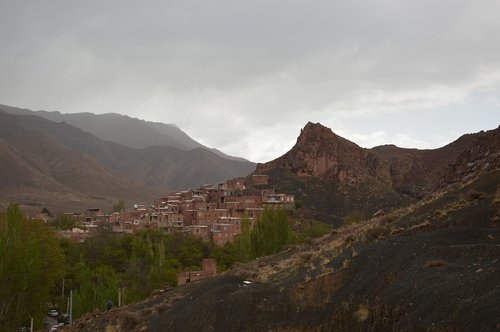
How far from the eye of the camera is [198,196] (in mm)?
96875

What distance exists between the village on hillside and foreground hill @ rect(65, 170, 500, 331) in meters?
53.2

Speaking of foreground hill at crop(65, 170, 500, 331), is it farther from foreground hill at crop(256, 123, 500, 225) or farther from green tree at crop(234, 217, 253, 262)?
foreground hill at crop(256, 123, 500, 225)

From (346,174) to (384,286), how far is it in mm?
94186

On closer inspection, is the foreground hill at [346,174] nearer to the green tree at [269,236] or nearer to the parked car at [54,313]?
the green tree at [269,236]

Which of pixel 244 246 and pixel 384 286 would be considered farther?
pixel 244 246

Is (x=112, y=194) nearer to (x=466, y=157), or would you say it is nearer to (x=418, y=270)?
(x=466, y=157)

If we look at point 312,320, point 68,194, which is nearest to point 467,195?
point 312,320

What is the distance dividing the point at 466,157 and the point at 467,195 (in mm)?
23862

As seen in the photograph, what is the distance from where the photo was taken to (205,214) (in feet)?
275

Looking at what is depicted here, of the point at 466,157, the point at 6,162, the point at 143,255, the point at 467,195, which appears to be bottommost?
the point at 143,255

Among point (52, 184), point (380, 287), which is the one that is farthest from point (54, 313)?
point (52, 184)

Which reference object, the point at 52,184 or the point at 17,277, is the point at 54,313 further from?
the point at 52,184

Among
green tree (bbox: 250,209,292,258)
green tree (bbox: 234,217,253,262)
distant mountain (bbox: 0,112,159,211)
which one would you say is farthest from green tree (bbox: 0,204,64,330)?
distant mountain (bbox: 0,112,159,211)

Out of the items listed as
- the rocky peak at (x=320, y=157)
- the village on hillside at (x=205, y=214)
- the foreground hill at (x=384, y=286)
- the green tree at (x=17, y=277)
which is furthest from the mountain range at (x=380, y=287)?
the rocky peak at (x=320, y=157)
